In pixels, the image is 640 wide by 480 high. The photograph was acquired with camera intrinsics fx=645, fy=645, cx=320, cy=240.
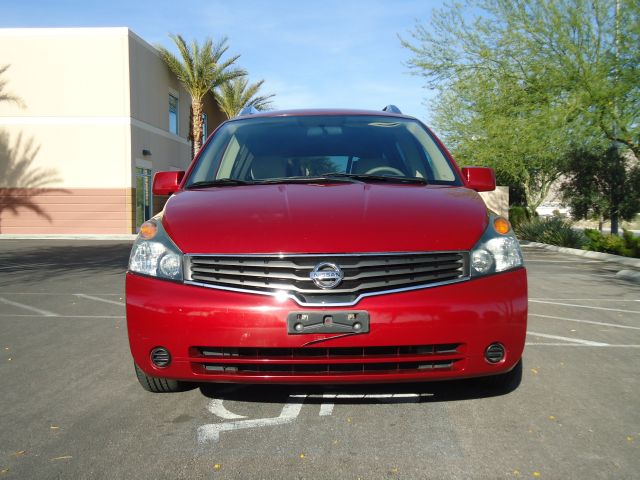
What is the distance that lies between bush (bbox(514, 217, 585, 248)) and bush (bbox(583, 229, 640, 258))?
1.50m

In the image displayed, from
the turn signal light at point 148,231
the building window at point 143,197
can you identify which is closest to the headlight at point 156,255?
the turn signal light at point 148,231

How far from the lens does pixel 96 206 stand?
83.4 ft

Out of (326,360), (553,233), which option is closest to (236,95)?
(553,233)

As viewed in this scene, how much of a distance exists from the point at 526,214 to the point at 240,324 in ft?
92.2

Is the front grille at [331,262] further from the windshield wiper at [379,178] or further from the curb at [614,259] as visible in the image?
the curb at [614,259]

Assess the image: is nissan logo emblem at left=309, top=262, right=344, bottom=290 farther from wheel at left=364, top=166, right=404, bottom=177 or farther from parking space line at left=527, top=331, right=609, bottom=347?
parking space line at left=527, top=331, right=609, bottom=347

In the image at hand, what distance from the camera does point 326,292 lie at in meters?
3.16

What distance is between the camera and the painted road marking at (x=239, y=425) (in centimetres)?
330

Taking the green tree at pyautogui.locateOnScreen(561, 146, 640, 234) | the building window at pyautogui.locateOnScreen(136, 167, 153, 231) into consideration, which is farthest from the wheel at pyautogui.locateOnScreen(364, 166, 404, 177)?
the building window at pyautogui.locateOnScreen(136, 167, 153, 231)

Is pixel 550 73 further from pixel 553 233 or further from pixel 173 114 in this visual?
pixel 173 114

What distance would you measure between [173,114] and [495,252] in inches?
1185

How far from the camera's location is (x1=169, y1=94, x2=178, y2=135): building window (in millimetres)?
31141

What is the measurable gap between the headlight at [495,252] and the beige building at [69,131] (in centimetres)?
2349

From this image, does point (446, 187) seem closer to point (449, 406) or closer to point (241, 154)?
point (449, 406)
